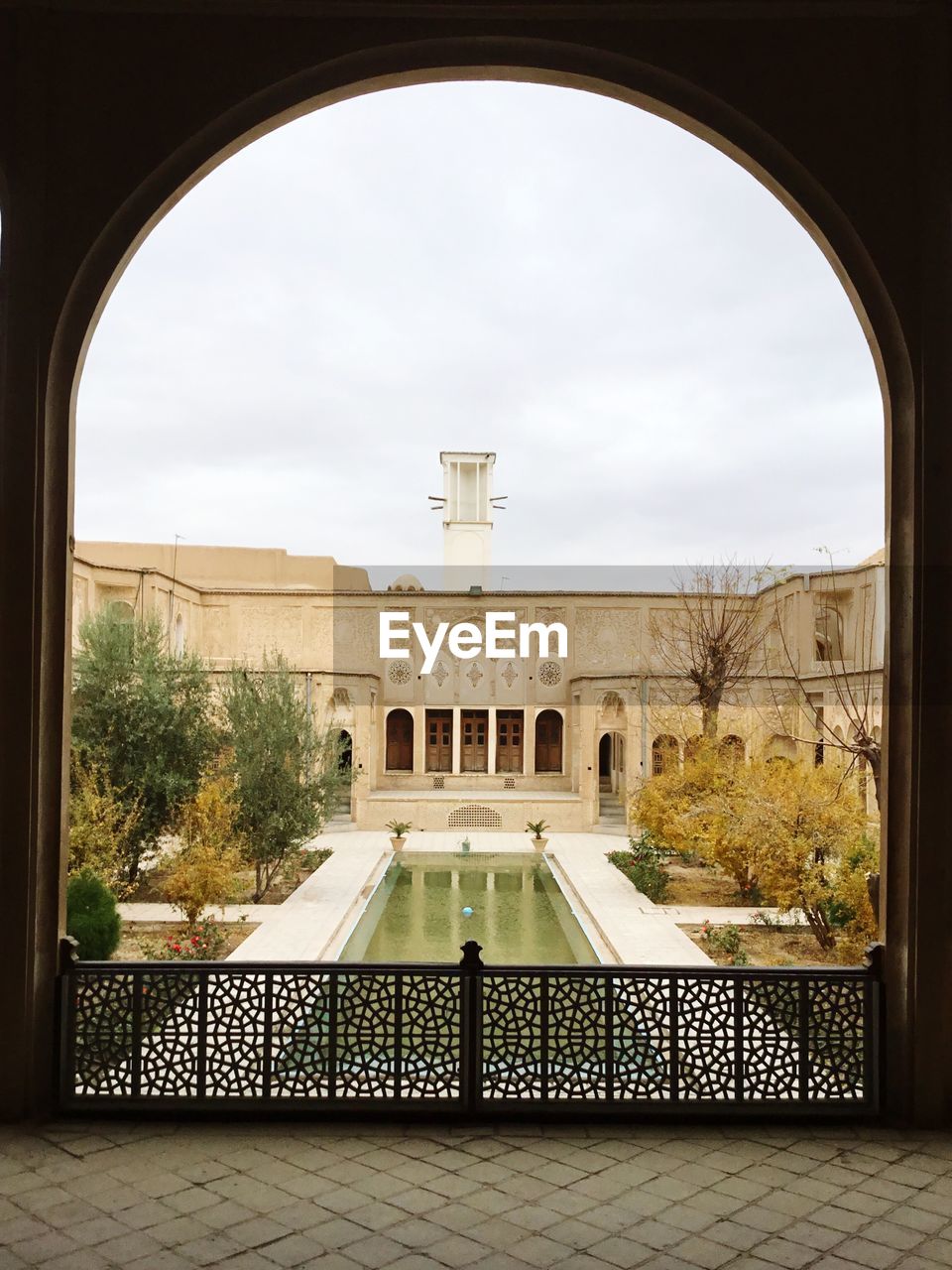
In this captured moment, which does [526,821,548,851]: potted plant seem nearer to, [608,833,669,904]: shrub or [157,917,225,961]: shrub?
[608,833,669,904]: shrub

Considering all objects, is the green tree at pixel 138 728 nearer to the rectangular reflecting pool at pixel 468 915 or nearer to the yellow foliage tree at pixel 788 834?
the rectangular reflecting pool at pixel 468 915

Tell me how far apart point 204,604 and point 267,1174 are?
18979mm

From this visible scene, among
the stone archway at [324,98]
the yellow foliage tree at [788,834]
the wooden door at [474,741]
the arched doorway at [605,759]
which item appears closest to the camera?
the stone archway at [324,98]

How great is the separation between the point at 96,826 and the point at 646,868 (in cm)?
636

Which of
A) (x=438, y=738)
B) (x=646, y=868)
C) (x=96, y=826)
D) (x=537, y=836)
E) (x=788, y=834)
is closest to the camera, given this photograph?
(x=788, y=834)

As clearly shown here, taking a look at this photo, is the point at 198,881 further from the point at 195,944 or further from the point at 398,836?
the point at 398,836

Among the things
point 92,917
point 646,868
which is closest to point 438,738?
point 646,868

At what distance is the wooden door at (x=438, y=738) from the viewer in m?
20.5

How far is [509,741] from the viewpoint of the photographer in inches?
806

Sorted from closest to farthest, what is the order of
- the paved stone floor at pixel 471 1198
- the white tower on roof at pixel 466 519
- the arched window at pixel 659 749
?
the paved stone floor at pixel 471 1198
the arched window at pixel 659 749
the white tower on roof at pixel 466 519

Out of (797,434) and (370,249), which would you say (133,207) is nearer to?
(797,434)

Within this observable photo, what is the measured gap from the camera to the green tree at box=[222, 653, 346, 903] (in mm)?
10695

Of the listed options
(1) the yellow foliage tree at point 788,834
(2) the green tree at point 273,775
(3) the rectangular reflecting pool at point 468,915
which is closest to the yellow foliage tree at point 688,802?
(1) the yellow foliage tree at point 788,834

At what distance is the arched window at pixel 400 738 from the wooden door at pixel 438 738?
0.44 metres
